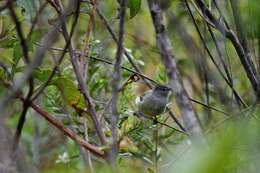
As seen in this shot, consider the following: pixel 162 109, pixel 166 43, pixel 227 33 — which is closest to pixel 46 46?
pixel 166 43

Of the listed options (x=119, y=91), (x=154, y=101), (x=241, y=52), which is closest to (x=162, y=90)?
(x=154, y=101)

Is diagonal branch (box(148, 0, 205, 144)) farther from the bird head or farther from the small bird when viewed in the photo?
the bird head

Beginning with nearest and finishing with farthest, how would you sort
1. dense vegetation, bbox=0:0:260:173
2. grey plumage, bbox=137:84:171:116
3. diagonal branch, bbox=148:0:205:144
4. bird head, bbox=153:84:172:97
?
dense vegetation, bbox=0:0:260:173, diagonal branch, bbox=148:0:205:144, grey plumage, bbox=137:84:171:116, bird head, bbox=153:84:172:97

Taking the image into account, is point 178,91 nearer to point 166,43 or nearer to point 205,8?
point 166,43

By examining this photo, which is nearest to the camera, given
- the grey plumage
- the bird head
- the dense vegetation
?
the dense vegetation

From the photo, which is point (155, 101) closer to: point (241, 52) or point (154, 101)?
point (154, 101)

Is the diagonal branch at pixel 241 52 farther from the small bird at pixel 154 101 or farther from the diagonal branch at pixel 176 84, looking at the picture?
the small bird at pixel 154 101

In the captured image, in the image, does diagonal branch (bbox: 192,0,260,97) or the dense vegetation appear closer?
the dense vegetation

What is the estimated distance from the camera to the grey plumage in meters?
2.99

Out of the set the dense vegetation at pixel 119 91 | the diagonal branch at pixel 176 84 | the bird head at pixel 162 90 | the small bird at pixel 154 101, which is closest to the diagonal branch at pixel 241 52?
the dense vegetation at pixel 119 91

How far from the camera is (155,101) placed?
304 cm

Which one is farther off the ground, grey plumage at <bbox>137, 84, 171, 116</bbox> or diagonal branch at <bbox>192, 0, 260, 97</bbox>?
diagonal branch at <bbox>192, 0, 260, 97</bbox>

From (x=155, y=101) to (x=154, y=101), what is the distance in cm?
3

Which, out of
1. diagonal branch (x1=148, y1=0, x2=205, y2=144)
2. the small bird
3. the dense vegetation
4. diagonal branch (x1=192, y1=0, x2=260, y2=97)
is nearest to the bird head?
the small bird
